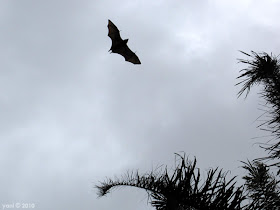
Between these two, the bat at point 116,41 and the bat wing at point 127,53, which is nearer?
the bat at point 116,41

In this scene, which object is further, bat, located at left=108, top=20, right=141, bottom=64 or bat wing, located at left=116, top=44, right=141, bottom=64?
bat wing, located at left=116, top=44, right=141, bottom=64

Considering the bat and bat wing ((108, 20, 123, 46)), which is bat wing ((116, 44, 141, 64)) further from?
bat wing ((108, 20, 123, 46))

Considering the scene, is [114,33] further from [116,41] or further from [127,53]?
[127,53]

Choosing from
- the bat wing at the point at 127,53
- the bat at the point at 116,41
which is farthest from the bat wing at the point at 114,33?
the bat wing at the point at 127,53

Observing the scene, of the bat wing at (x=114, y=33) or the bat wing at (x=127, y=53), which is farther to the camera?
the bat wing at (x=127, y=53)

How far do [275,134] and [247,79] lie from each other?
106 centimetres

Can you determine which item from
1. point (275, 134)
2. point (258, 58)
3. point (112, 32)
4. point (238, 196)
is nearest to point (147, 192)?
point (238, 196)

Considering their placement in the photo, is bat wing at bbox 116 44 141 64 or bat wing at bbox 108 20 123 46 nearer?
bat wing at bbox 108 20 123 46

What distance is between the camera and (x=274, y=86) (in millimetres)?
5113

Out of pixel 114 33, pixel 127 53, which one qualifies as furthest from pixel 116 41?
pixel 127 53

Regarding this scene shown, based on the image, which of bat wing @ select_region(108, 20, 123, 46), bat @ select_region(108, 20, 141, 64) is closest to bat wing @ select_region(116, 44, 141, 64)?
bat @ select_region(108, 20, 141, 64)

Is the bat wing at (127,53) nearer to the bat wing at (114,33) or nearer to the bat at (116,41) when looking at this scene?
the bat at (116,41)

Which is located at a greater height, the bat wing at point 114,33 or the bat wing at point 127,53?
the bat wing at point 114,33

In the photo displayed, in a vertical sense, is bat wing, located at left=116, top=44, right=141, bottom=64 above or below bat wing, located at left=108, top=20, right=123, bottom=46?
below
